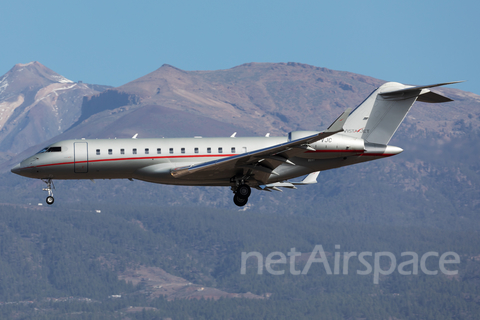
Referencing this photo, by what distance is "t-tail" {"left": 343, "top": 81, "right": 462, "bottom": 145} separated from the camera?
42656 millimetres

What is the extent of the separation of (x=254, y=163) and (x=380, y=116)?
889 cm

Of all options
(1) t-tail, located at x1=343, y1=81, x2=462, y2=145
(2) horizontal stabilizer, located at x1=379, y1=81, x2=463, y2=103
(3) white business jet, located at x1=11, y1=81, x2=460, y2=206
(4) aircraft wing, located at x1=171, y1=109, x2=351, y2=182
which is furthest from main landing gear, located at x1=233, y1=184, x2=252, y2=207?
(2) horizontal stabilizer, located at x1=379, y1=81, x2=463, y2=103

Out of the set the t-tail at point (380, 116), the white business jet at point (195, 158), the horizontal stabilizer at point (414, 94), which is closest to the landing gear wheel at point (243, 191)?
the white business jet at point (195, 158)

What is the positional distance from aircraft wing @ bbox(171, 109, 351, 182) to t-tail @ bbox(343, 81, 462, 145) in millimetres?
5254

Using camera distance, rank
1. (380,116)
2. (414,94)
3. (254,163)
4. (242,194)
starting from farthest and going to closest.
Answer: (380,116) → (414,94) → (242,194) → (254,163)

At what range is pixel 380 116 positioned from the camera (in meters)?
42.9

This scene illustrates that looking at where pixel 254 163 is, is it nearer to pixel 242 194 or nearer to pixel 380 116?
pixel 242 194

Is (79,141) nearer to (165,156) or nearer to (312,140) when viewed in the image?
(165,156)

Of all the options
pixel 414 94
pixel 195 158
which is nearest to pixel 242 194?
pixel 195 158

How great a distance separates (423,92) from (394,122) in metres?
2.50

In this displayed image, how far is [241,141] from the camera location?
41.4 m

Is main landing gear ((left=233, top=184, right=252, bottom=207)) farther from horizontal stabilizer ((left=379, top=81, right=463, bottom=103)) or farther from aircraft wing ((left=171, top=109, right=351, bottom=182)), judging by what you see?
horizontal stabilizer ((left=379, top=81, right=463, bottom=103))

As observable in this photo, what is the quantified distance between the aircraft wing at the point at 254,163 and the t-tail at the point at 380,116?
5254 millimetres

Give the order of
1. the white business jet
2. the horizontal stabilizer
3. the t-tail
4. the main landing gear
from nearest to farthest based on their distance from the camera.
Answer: the white business jet, the main landing gear, the horizontal stabilizer, the t-tail
